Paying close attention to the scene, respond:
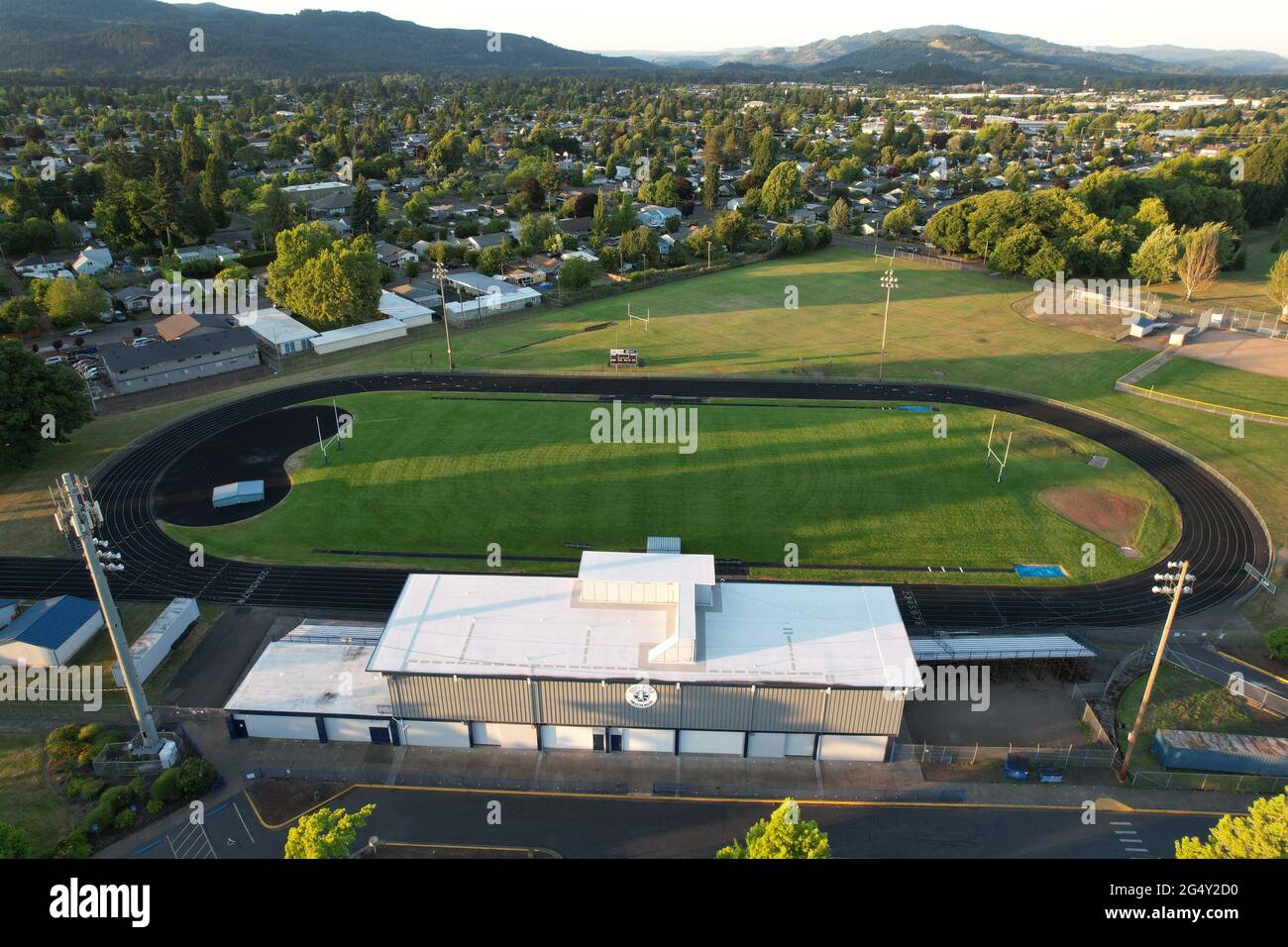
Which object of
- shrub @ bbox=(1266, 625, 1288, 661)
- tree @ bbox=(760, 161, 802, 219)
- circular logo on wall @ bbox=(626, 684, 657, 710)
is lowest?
shrub @ bbox=(1266, 625, 1288, 661)

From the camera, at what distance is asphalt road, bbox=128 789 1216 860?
88.0 ft

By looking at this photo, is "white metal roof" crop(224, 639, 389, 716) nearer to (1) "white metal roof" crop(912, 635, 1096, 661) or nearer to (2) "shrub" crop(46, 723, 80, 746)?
(2) "shrub" crop(46, 723, 80, 746)

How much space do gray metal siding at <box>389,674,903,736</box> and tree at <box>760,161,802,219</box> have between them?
393ft

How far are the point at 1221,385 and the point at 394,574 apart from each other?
74362 mm

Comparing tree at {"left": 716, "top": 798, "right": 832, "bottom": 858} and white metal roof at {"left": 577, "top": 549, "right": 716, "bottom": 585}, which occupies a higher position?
white metal roof at {"left": 577, "top": 549, "right": 716, "bottom": 585}

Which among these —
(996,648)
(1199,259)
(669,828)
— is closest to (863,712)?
(669,828)

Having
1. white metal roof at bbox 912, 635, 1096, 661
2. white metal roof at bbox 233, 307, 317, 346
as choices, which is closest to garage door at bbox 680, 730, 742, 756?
white metal roof at bbox 912, 635, 1096, 661

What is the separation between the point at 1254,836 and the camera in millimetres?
21234

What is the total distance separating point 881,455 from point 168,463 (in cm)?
5375

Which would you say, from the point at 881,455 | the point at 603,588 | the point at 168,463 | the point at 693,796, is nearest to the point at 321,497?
the point at 168,463

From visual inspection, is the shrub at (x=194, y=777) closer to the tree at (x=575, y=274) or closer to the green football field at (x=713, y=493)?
the green football field at (x=713, y=493)

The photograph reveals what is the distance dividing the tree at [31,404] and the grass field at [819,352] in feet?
7.83

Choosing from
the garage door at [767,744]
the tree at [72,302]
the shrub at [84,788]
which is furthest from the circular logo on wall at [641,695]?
the tree at [72,302]

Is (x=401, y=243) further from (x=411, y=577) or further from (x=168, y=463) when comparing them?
(x=411, y=577)
